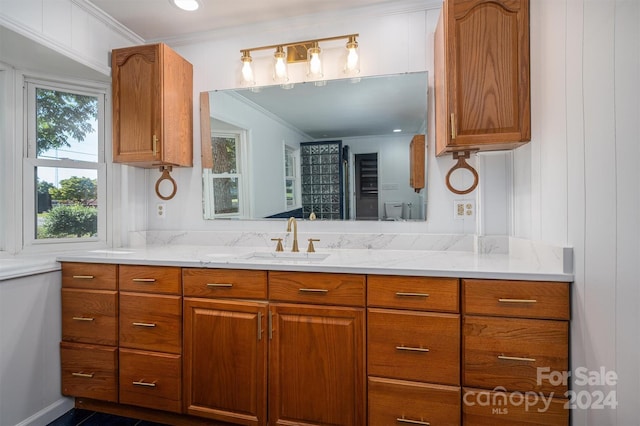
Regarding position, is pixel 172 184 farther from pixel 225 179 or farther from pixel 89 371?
pixel 89 371

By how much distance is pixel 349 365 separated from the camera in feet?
4.73

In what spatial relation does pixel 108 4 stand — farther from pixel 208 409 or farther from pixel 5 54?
pixel 208 409

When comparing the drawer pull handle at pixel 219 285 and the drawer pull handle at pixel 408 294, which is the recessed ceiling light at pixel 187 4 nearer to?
the drawer pull handle at pixel 219 285

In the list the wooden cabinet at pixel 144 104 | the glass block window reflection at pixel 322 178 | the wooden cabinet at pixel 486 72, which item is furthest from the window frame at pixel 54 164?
the wooden cabinet at pixel 486 72

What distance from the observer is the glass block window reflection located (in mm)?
2113

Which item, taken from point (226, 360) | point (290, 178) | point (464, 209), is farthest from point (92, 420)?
point (464, 209)

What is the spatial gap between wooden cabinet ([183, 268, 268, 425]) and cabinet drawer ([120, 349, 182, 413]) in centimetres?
7

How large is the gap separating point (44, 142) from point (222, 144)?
3.71 feet

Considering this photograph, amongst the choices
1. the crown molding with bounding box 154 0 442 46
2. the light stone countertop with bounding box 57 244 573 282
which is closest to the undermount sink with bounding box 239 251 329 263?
the light stone countertop with bounding box 57 244 573 282

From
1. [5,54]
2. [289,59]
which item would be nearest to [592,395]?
[289,59]

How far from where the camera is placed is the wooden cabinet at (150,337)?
5.44 feet

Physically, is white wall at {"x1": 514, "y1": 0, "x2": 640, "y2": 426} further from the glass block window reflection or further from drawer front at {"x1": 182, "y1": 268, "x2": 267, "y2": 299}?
drawer front at {"x1": 182, "y1": 268, "x2": 267, "y2": 299}

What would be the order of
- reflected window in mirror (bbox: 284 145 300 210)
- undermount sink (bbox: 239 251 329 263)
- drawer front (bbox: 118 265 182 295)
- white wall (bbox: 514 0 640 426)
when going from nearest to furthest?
1. white wall (bbox: 514 0 640 426)
2. drawer front (bbox: 118 265 182 295)
3. undermount sink (bbox: 239 251 329 263)
4. reflected window in mirror (bbox: 284 145 300 210)

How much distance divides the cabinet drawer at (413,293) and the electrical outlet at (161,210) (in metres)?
1.79
